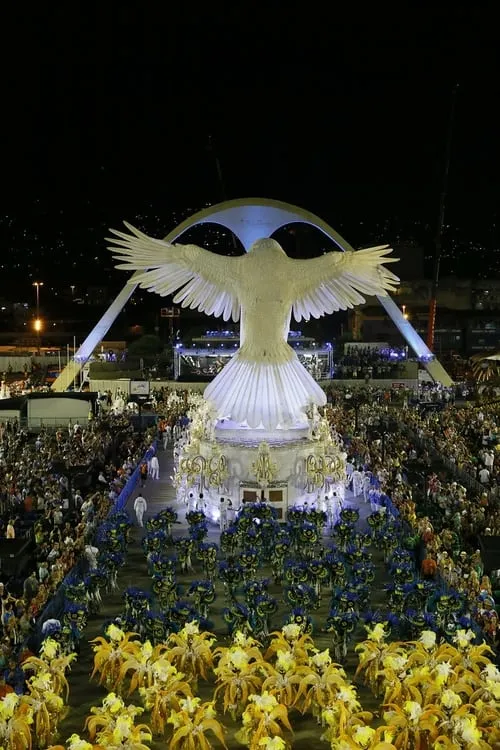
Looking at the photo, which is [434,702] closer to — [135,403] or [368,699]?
[368,699]

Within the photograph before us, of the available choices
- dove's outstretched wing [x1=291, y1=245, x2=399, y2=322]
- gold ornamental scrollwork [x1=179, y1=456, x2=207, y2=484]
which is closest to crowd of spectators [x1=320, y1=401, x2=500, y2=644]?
gold ornamental scrollwork [x1=179, y1=456, x2=207, y2=484]

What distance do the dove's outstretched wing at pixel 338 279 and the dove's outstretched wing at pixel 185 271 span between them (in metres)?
1.78

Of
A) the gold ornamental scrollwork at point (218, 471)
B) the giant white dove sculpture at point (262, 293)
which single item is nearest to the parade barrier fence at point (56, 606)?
the gold ornamental scrollwork at point (218, 471)

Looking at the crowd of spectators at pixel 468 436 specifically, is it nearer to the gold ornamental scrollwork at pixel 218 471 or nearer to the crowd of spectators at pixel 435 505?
the crowd of spectators at pixel 435 505

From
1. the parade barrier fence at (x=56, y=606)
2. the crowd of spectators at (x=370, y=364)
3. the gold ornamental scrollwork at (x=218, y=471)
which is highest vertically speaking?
the crowd of spectators at (x=370, y=364)

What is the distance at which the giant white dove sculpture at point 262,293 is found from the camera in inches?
809

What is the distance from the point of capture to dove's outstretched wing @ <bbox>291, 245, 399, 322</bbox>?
20.2 metres

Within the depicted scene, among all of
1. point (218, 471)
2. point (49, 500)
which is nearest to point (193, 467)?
point (218, 471)

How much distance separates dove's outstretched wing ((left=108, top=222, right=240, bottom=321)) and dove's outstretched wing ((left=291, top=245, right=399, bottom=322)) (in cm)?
178

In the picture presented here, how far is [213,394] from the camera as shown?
72.2ft

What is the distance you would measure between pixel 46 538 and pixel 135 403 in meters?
18.7

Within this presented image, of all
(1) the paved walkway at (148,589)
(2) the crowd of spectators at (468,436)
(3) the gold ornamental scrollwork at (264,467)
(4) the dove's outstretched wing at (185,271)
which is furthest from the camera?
(2) the crowd of spectators at (468,436)

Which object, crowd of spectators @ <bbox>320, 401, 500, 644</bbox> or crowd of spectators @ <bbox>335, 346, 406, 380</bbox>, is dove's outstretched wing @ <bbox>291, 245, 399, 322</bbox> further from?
crowd of spectators @ <bbox>335, 346, 406, 380</bbox>

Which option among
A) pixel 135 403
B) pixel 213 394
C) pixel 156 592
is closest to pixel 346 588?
pixel 156 592
